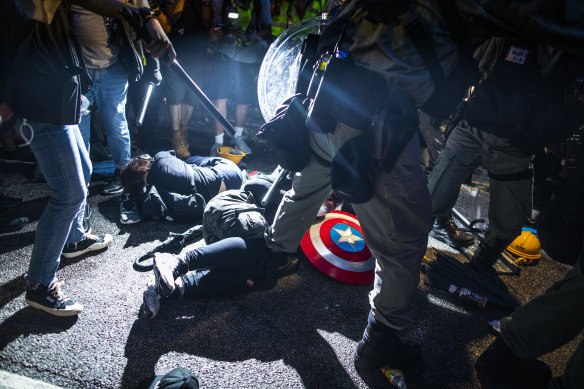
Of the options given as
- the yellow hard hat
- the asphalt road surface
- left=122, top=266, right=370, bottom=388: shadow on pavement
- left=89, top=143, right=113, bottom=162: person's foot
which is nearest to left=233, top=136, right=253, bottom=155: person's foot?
the yellow hard hat

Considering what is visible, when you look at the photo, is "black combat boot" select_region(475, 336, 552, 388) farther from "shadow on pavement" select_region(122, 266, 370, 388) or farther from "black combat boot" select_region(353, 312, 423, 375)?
"shadow on pavement" select_region(122, 266, 370, 388)

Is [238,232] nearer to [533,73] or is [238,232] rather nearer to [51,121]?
[51,121]

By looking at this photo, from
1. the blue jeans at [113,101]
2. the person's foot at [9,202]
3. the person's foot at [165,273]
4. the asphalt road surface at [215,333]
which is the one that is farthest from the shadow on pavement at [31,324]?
the blue jeans at [113,101]

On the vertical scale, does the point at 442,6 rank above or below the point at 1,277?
above

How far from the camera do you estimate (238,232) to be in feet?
8.14

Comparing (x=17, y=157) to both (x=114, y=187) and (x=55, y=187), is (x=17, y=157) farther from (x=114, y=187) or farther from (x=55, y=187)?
(x=55, y=187)

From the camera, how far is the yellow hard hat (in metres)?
4.61

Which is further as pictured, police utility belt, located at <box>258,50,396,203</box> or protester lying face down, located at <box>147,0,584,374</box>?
police utility belt, located at <box>258,50,396,203</box>

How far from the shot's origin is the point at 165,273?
2047 millimetres

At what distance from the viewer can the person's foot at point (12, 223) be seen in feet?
9.09

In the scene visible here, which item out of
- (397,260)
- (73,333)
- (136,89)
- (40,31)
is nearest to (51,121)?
(40,31)

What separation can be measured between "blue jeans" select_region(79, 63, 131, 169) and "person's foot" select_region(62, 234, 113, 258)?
132cm

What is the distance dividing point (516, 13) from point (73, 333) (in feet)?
9.07

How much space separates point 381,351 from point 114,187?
3.38 m
